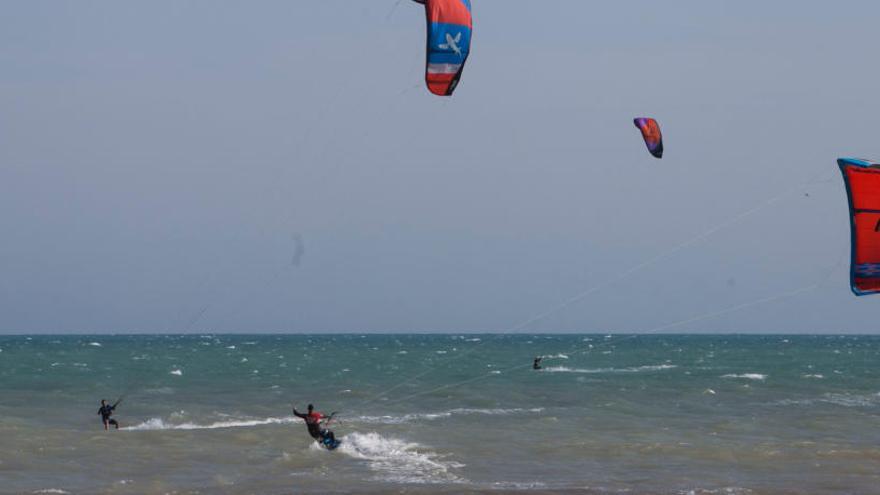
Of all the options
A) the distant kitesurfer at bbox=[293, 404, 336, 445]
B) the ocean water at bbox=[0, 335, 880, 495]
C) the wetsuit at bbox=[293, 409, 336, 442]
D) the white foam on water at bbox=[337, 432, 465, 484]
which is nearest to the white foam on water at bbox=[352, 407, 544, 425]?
the ocean water at bbox=[0, 335, 880, 495]

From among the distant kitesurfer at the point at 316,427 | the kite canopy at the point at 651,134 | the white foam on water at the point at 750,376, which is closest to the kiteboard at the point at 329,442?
the distant kitesurfer at the point at 316,427

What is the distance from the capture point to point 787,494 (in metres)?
22.9

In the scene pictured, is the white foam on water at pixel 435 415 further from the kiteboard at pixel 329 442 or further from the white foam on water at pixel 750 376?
the white foam on water at pixel 750 376

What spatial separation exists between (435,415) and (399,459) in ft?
31.1

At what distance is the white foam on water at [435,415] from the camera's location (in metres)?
35.2

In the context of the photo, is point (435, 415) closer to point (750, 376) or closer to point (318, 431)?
point (318, 431)

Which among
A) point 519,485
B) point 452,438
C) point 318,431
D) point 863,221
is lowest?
point 519,485

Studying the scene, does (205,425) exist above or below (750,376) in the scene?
above

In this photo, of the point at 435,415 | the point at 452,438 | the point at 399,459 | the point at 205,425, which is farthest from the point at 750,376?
the point at 399,459

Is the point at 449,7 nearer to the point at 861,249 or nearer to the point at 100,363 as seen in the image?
the point at 861,249

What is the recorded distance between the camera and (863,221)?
68.3 feet

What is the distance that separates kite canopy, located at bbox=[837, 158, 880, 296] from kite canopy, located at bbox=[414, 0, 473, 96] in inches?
259

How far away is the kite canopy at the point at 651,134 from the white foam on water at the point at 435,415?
10.7 m

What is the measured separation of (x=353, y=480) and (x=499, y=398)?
795 inches
